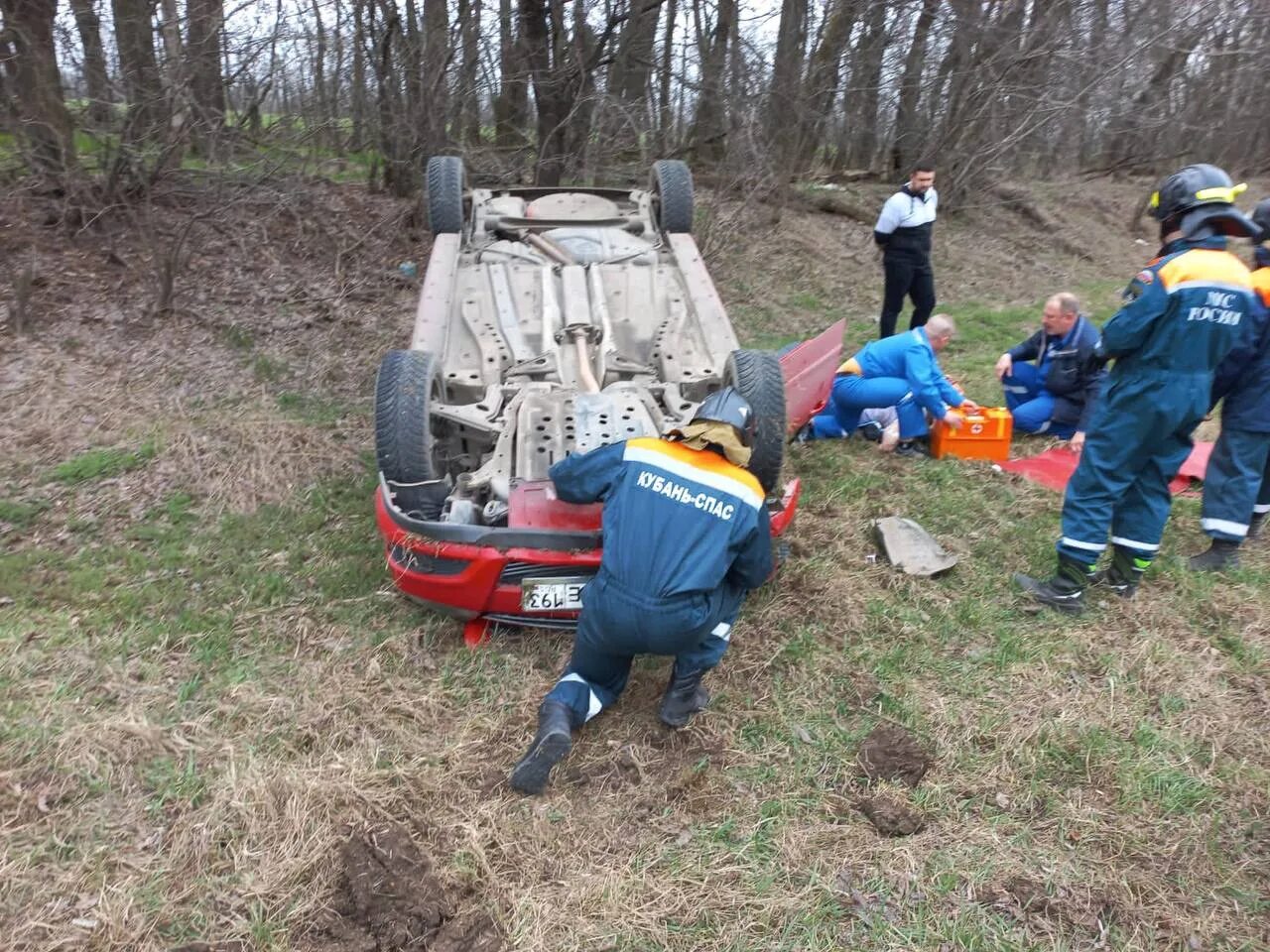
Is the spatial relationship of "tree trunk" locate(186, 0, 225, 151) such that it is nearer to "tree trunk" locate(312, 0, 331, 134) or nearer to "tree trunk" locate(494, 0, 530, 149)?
"tree trunk" locate(312, 0, 331, 134)

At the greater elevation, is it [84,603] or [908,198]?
[908,198]

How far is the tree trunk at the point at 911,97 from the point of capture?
12023mm

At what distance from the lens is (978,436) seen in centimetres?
554

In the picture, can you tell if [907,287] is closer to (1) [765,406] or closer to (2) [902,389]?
(2) [902,389]

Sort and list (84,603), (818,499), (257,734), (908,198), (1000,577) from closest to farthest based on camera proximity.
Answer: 1. (257,734)
2. (84,603)
3. (1000,577)
4. (818,499)
5. (908,198)

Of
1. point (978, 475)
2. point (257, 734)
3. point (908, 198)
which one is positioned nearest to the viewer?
point (257, 734)

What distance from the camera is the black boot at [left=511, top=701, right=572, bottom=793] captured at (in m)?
2.94

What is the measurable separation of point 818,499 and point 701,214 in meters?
5.87

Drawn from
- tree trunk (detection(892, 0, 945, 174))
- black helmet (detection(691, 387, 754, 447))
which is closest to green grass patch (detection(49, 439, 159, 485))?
black helmet (detection(691, 387, 754, 447))

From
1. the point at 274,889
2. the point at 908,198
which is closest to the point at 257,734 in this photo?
the point at 274,889

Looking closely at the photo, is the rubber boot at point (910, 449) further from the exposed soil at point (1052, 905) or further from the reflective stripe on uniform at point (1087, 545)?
the exposed soil at point (1052, 905)

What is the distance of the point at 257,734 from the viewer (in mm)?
3152

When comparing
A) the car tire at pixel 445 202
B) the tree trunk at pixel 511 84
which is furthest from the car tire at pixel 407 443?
the tree trunk at pixel 511 84

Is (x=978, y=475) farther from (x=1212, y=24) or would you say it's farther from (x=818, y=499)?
(x=1212, y=24)
